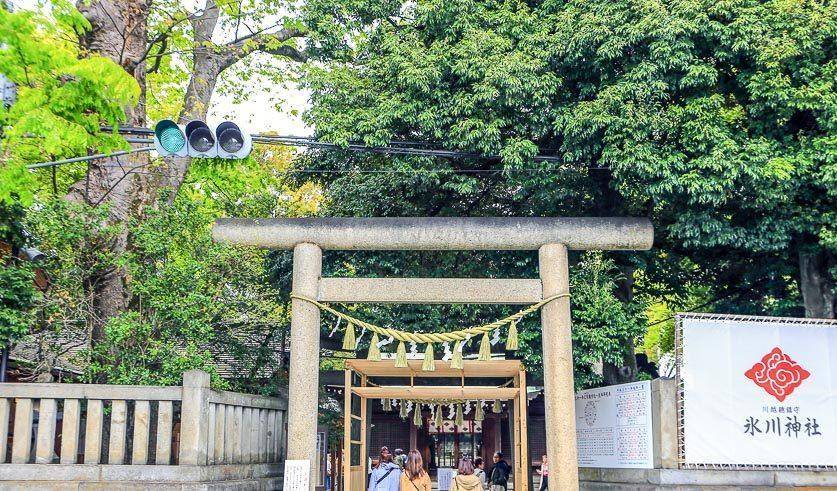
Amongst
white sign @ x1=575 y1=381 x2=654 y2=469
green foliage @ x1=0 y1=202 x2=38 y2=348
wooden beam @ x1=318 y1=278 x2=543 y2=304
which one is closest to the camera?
green foliage @ x1=0 y1=202 x2=38 y2=348

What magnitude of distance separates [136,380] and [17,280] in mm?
2019

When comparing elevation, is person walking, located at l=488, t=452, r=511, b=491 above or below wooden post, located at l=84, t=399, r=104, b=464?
below

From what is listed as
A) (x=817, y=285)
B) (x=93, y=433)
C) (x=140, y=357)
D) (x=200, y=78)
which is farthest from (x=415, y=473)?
(x=200, y=78)

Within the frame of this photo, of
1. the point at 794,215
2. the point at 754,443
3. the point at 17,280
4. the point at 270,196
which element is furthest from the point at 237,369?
the point at 794,215

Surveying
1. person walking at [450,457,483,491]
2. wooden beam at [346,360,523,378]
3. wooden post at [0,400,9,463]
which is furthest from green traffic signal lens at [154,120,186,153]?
person walking at [450,457,483,491]

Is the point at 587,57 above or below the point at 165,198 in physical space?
above

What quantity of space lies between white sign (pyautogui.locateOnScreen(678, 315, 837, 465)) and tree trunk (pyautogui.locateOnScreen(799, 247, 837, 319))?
3.11 feet

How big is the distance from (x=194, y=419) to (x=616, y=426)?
621 cm

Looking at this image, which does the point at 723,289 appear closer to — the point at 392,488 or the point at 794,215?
the point at 794,215

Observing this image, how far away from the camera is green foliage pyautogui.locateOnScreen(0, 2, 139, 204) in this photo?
853 centimetres

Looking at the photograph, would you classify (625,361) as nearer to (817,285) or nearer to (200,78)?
(817,285)

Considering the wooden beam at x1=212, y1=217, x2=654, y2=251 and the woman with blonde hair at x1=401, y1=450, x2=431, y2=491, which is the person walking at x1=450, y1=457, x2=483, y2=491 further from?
the wooden beam at x1=212, y1=217, x2=654, y2=251

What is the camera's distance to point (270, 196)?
46.9 feet

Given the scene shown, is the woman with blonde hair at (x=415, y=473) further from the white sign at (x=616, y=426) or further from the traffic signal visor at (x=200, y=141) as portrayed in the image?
the traffic signal visor at (x=200, y=141)
